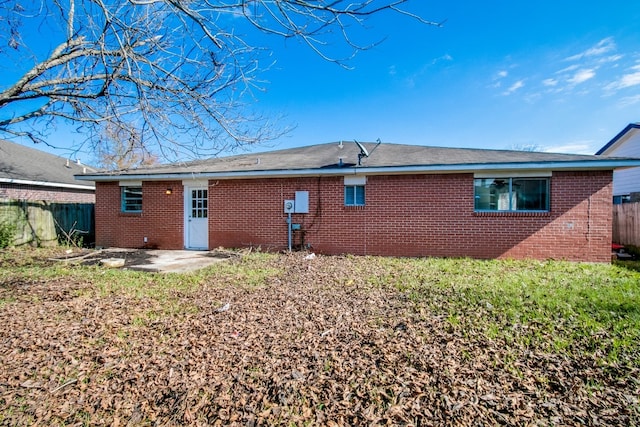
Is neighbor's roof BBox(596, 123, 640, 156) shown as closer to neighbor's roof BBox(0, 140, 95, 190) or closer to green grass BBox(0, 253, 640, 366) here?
green grass BBox(0, 253, 640, 366)

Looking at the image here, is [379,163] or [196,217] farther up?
[379,163]

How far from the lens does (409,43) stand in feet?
18.7

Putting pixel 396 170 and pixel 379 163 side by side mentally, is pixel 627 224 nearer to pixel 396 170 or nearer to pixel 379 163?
pixel 396 170

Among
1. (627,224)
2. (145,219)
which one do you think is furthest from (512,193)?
(145,219)

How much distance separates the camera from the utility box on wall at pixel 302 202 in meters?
9.45

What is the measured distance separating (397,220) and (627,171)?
12899mm

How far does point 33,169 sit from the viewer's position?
1470 centimetres

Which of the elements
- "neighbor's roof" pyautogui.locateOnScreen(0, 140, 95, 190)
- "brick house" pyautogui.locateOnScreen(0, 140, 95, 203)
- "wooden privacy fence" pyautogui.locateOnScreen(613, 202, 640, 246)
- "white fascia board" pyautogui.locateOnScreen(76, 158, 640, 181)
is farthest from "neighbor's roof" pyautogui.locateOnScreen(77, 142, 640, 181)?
"brick house" pyautogui.locateOnScreen(0, 140, 95, 203)

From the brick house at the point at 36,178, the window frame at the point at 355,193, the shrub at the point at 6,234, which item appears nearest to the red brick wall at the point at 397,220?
the window frame at the point at 355,193

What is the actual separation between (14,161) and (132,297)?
15.2m

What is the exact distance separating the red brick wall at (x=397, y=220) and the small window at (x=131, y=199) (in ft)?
0.77

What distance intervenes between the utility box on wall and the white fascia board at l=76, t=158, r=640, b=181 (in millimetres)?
592

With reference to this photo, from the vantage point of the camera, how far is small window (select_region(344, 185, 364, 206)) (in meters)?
9.24

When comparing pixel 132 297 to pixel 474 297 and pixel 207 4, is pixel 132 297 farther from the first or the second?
pixel 474 297
